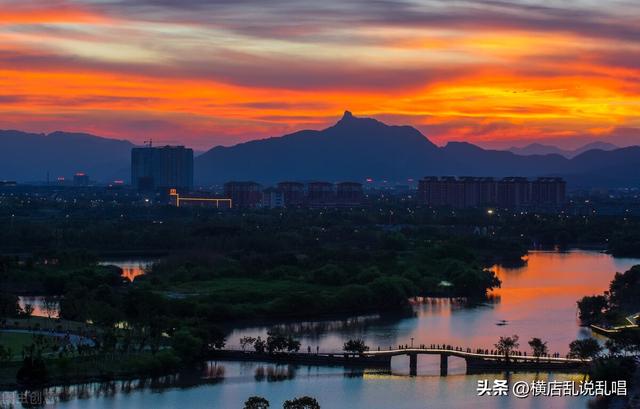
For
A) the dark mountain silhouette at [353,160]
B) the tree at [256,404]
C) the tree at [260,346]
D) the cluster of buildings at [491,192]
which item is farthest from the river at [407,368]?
the dark mountain silhouette at [353,160]

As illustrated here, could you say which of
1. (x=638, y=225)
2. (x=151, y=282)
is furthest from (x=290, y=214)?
(x=151, y=282)

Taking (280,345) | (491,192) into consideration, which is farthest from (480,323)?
(491,192)

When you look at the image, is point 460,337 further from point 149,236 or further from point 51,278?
point 149,236

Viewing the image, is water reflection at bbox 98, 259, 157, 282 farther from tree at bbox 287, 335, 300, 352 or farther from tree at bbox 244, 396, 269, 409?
tree at bbox 244, 396, 269, 409

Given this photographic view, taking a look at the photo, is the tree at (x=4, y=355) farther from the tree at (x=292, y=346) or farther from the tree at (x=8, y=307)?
the tree at (x=292, y=346)

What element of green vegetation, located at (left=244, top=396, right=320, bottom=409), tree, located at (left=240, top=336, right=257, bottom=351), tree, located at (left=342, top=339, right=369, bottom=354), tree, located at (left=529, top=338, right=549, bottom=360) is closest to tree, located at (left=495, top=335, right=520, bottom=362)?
tree, located at (left=529, top=338, right=549, bottom=360)
